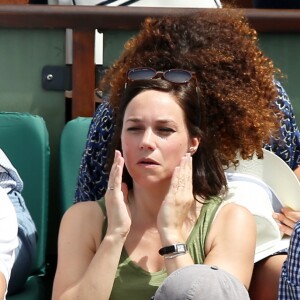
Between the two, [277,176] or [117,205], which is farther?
[277,176]

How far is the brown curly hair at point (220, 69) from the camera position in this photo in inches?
97.2

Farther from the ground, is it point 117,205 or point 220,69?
point 220,69

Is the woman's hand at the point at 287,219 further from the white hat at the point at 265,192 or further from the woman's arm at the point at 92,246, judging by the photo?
the woman's arm at the point at 92,246

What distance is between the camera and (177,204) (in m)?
2.21

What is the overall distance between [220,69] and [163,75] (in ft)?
0.79

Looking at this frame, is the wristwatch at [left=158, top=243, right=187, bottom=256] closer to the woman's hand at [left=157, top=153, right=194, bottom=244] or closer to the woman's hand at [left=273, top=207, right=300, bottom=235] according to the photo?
the woman's hand at [left=157, top=153, right=194, bottom=244]

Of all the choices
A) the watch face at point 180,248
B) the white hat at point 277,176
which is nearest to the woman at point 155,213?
the watch face at point 180,248

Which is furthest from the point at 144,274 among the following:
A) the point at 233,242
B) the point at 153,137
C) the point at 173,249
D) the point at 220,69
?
the point at 220,69

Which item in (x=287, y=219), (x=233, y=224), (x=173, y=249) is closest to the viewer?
(x=173, y=249)

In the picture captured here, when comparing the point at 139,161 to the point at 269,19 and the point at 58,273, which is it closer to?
the point at 58,273

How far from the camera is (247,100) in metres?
2.50

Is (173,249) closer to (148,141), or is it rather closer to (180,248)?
(180,248)

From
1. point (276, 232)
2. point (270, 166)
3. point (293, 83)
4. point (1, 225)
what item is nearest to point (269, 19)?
point (293, 83)

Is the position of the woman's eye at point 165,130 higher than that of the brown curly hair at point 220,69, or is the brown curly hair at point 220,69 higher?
the brown curly hair at point 220,69
